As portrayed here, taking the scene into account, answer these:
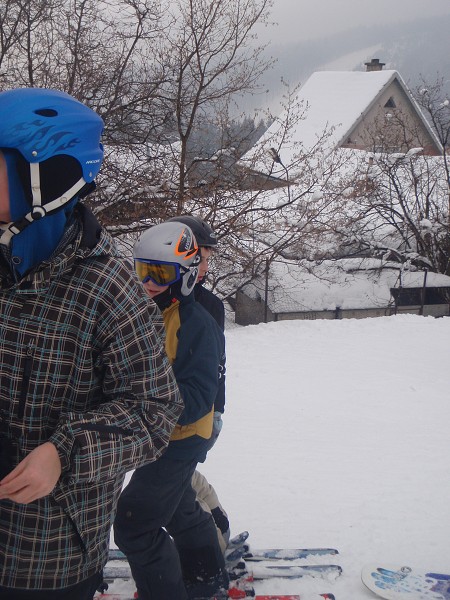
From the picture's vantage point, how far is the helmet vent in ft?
3.96

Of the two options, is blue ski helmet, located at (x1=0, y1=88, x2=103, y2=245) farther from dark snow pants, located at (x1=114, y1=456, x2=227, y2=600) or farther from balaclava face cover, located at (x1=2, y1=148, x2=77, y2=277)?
dark snow pants, located at (x1=114, y1=456, x2=227, y2=600)

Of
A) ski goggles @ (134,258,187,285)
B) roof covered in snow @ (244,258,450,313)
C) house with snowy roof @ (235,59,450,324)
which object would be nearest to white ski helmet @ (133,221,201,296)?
ski goggles @ (134,258,187,285)

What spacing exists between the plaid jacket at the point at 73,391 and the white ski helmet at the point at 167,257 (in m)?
0.89

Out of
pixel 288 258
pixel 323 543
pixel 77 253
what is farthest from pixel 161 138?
pixel 77 253

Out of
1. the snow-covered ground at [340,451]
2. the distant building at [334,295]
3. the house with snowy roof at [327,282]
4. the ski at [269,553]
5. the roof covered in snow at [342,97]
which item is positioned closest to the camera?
the ski at [269,553]

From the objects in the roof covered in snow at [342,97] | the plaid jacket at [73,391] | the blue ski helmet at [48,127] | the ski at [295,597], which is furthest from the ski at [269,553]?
the roof covered in snow at [342,97]

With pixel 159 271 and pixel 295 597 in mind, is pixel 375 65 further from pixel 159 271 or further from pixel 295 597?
pixel 295 597

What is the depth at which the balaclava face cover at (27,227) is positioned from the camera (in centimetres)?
116

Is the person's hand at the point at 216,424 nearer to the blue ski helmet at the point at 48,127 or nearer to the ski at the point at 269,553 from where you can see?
the ski at the point at 269,553

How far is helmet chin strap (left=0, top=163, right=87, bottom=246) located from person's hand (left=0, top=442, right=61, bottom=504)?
47cm

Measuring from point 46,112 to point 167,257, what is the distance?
1056 millimetres

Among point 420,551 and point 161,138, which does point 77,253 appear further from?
point 161,138

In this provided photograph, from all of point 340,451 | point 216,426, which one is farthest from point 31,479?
point 340,451

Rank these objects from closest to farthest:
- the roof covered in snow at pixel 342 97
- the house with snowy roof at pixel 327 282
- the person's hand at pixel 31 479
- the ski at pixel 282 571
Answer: the person's hand at pixel 31 479 < the ski at pixel 282 571 < the house with snowy roof at pixel 327 282 < the roof covered in snow at pixel 342 97
